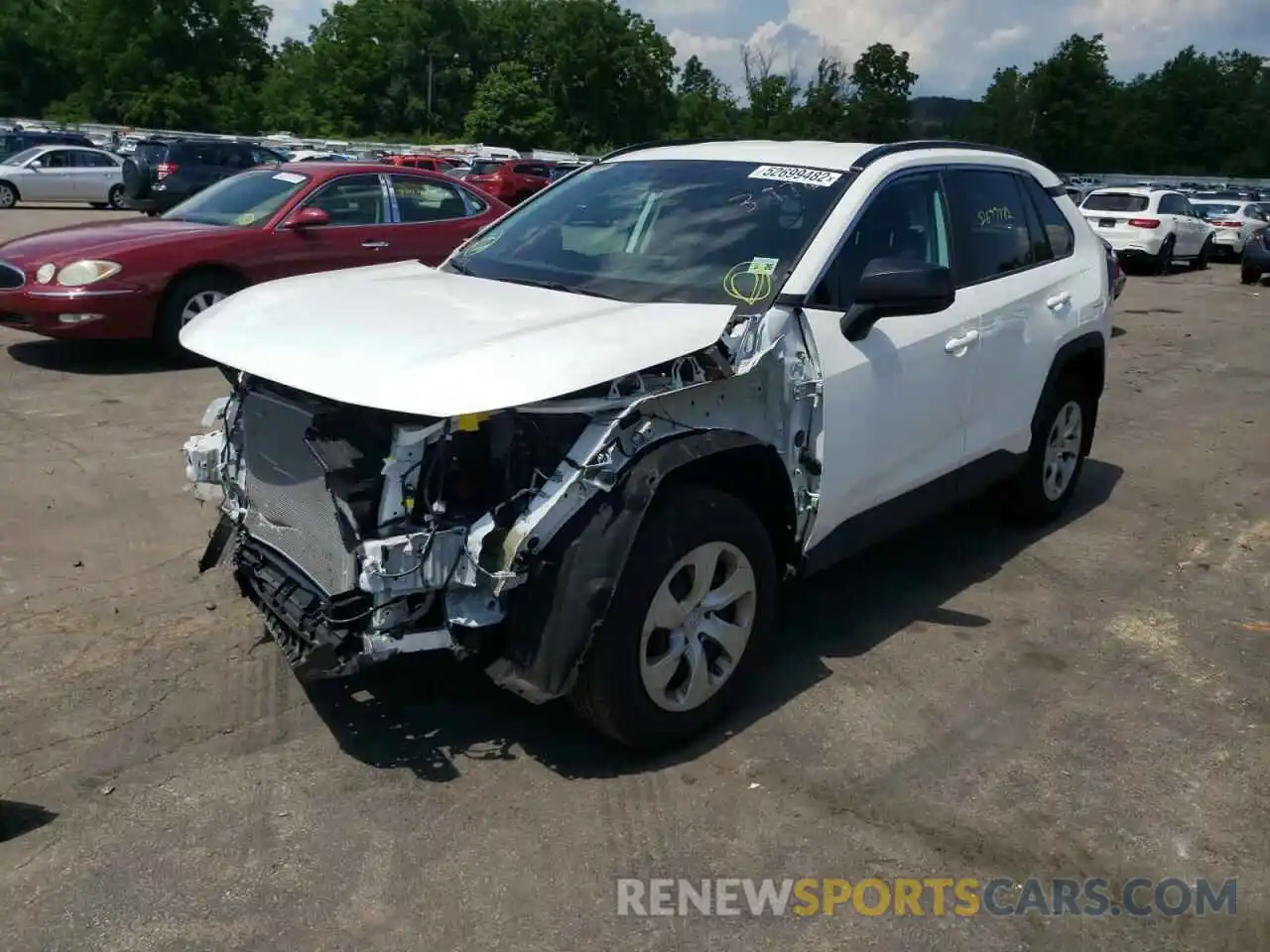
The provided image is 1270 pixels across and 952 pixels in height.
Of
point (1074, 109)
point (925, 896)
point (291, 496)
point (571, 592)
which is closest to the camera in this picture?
point (925, 896)

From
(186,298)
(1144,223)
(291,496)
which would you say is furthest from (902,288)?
(1144,223)

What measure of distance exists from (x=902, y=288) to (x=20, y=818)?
3158 mm

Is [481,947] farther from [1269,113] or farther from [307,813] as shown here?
[1269,113]

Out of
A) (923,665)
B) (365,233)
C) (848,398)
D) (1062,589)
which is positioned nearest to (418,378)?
(848,398)

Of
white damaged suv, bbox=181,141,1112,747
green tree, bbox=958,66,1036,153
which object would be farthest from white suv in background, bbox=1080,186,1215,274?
green tree, bbox=958,66,1036,153

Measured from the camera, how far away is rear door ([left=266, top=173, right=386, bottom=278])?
30.6ft

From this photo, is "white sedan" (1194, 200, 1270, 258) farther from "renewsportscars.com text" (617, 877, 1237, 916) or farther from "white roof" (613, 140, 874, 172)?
"renewsportscars.com text" (617, 877, 1237, 916)

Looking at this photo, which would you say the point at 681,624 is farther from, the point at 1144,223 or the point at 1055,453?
the point at 1144,223

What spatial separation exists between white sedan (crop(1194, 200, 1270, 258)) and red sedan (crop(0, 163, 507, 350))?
20863 mm

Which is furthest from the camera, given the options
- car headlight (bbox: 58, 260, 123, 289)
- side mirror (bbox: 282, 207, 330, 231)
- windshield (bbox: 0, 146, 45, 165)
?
windshield (bbox: 0, 146, 45, 165)

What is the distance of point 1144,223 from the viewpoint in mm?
21078

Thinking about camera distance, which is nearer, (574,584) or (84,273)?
(574,584)

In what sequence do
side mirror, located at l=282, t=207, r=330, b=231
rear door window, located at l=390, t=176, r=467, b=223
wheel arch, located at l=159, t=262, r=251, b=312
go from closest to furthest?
wheel arch, located at l=159, t=262, r=251, b=312, side mirror, located at l=282, t=207, r=330, b=231, rear door window, located at l=390, t=176, r=467, b=223

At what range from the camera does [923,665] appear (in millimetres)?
4445
